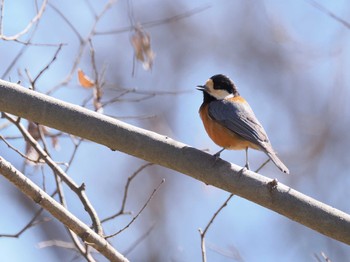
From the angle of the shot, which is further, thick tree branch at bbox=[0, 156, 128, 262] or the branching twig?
the branching twig

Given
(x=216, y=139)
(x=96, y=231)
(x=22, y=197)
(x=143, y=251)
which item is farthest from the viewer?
(x=143, y=251)

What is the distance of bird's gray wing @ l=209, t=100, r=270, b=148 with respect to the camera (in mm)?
5324

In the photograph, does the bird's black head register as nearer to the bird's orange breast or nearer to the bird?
the bird

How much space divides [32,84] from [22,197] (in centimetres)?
540

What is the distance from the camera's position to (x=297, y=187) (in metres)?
10.4

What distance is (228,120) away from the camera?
5.53m

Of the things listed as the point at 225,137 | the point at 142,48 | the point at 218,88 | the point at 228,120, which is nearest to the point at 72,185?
the point at 142,48

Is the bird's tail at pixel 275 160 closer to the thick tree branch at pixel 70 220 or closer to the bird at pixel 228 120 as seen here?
the bird at pixel 228 120

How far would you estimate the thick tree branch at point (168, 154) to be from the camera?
379cm

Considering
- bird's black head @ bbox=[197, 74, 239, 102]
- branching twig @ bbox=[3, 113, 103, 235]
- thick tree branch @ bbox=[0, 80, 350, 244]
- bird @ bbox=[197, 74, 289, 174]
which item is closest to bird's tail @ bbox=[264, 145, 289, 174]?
bird @ bbox=[197, 74, 289, 174]

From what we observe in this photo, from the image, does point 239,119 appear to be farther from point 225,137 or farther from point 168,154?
point 168,154

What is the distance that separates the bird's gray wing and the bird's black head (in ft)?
0.49

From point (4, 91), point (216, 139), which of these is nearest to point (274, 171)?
point (216, 139)

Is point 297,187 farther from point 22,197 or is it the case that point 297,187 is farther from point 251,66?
point 22,197
